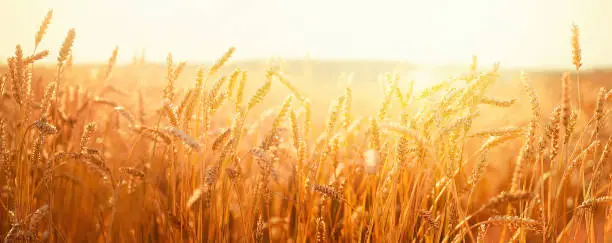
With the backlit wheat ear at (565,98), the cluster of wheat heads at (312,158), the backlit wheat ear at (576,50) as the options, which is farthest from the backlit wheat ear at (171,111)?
the backlit wheat ear at (576,50)

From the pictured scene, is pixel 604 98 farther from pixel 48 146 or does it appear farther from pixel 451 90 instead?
pixel 48 146

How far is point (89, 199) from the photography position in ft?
7.26

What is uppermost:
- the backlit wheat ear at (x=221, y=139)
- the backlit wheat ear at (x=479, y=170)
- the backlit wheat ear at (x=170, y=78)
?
the backlit wheat ear at (x=170, y=78)

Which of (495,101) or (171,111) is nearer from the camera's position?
(171,111)

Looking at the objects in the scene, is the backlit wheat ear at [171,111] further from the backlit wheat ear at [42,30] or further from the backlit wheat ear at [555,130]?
the backlit wheat ear at [555,130]

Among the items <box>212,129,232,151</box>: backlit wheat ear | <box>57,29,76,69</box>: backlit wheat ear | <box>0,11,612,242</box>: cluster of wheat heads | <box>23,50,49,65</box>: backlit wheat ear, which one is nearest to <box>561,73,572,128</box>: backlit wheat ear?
<box>0,11,612,242</box>: cluster of wheat heads

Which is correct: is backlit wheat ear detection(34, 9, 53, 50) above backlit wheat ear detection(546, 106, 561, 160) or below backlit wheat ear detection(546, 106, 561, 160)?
above

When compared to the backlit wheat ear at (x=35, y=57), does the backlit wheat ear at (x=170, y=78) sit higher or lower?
lower

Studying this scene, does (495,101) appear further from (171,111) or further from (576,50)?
(171,111)

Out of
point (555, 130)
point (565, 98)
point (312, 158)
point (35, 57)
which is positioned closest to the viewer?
point (565, 98)

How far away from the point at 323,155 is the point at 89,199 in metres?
1.26

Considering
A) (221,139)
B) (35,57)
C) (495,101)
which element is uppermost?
(35,57)

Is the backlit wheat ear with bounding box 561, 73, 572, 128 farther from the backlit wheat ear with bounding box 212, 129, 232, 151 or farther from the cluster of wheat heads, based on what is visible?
the backlit wheat ear with bounding box 212, 129, 232, 151

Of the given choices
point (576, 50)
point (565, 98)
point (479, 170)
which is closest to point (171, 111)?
point (479, 170)
